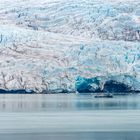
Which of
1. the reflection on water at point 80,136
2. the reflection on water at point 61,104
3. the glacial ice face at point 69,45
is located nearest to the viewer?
the reflection on water at point 80,136

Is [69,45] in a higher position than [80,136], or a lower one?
higher

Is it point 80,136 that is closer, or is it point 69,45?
point 80,136

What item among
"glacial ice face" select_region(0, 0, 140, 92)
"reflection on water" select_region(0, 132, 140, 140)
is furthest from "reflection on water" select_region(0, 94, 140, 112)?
"reflection on water" select_region(0, 132, 140, 140)

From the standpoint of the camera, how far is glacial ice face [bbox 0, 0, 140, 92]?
138 feet

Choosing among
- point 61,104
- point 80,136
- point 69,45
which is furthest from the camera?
point 69,45

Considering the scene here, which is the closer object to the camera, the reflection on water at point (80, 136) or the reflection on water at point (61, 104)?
the reflection on water at point (80, 136)

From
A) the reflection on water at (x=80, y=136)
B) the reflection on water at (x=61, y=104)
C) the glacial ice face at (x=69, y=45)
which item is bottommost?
the reflection on water at (x=61, y=104)

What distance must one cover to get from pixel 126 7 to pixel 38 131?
3091 cm

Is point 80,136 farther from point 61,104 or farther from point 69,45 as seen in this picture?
point 69,45

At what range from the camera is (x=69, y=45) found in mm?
44531

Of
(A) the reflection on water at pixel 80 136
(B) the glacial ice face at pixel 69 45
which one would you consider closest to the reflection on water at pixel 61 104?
(B) the glacial ice face at pixel 69 45

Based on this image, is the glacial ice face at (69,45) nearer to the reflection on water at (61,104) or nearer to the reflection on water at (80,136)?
the reflection on water at (61,104)

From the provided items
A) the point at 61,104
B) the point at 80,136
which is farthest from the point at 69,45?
the point at 80,136

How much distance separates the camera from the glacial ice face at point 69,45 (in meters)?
42.0
